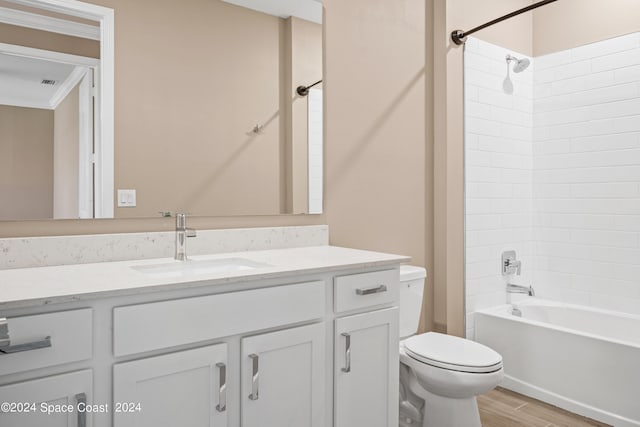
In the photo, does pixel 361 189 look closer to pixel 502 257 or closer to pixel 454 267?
pixel 454 267

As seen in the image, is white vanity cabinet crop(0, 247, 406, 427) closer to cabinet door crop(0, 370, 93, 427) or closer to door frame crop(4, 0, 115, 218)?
cabinet door crop(0, 370, 93, 427)

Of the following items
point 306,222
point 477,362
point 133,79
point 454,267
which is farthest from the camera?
point 454,267

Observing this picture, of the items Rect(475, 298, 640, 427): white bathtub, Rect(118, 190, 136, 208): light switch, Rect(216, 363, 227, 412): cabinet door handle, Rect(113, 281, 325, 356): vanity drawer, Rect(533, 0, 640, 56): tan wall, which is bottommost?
Rect(475, 298, 640, 427): white bathtub

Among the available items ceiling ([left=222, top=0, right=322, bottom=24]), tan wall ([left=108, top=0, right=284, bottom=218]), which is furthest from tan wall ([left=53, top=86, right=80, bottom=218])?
ceiling ([left=222, top=0, right=322, bottom=24])

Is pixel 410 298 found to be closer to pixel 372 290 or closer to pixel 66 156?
pixel 372 290

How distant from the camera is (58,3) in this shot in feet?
5.27

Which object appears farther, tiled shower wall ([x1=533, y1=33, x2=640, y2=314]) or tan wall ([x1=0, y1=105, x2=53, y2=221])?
tiled shower wall ([x1=533, y1=33, x2=640, y2=314])

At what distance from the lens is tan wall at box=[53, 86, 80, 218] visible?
1.61m

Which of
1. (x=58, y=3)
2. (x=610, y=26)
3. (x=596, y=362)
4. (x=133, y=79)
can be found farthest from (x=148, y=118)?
(x=610, y=26)

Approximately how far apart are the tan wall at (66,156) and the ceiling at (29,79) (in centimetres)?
5

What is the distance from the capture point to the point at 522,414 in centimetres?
243

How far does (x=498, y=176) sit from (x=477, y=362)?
1499 mm

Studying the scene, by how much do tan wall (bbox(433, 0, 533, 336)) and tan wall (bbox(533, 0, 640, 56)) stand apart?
80cm

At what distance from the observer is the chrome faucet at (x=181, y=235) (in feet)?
5.72
